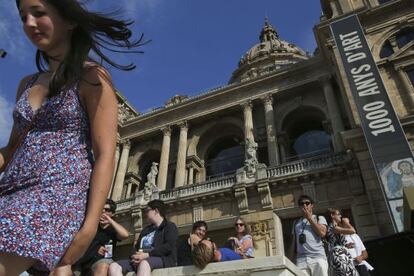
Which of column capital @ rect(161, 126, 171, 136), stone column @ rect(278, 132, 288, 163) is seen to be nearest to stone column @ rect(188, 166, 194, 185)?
column capital @ rect(161, 126, 171, 136)

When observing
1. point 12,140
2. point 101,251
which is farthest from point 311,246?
point 12,140

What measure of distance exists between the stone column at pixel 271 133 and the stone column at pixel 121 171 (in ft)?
35.0

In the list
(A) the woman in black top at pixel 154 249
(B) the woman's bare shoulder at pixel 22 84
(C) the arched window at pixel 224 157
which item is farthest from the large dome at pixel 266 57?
(B) the woman's bare shoulder at pixel 22 84

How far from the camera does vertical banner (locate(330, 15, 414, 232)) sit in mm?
Answer: 11688

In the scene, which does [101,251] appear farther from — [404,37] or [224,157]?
[224,157]

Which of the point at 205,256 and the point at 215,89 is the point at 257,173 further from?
the point at 205,256

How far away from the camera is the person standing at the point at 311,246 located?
5.77 m

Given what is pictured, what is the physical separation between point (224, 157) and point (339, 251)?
61.5 feet

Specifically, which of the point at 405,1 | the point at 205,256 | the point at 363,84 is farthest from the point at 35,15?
the point at 405,1

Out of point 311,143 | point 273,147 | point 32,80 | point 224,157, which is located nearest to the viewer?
point 32,80

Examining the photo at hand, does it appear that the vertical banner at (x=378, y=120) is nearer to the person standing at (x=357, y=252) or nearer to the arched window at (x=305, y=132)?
the person standing at (x=357, y=252)

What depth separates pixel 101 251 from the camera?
502 centimetres

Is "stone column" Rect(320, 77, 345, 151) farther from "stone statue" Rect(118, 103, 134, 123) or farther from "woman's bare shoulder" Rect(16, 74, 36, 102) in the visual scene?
"woman's bare shoulder" Rect(16, 74, 36, 102)

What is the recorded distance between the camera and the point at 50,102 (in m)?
1.60
